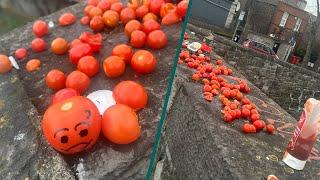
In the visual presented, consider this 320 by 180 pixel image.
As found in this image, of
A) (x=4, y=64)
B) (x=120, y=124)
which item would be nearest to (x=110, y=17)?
(x=4, y=64)

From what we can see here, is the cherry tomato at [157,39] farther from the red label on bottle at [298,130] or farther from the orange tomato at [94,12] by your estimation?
the red label on bottle at [298,130]

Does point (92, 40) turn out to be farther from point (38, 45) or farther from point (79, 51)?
point (38, 45)

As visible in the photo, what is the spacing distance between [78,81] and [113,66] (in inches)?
8.3

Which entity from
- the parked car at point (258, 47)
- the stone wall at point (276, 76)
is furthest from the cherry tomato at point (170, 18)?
the stone wall at point (276, 76)

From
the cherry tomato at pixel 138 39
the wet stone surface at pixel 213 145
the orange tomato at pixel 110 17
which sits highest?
the orange tomato at pixel 110 17

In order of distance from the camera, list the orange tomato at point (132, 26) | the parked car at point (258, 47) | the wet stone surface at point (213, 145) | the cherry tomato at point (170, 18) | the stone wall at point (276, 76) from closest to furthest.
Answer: the cherry tomato at point (170, 18) < the orange tomato at point (132, 26) < the wet stone surface at point (213, 145) < the parked car at point (258, 47) < the stone wall at point (276, 76)

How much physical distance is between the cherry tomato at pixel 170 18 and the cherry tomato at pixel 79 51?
0.46 metres

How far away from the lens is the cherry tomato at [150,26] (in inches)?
77.8

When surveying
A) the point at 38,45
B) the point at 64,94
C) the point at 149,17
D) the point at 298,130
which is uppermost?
the point at 149,17

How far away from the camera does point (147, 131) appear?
1861mm

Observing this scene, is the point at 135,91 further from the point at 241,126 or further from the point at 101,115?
the point at 241,126

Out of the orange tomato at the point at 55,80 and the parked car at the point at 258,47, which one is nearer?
the orange tomato at the point at 55,80

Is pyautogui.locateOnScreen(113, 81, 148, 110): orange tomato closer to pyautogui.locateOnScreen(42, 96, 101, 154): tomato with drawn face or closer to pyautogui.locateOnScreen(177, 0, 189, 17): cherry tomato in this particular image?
pyautogui.locateOnScreen(42, 96, 101, 154): tomato with drawn face

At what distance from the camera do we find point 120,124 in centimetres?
165
